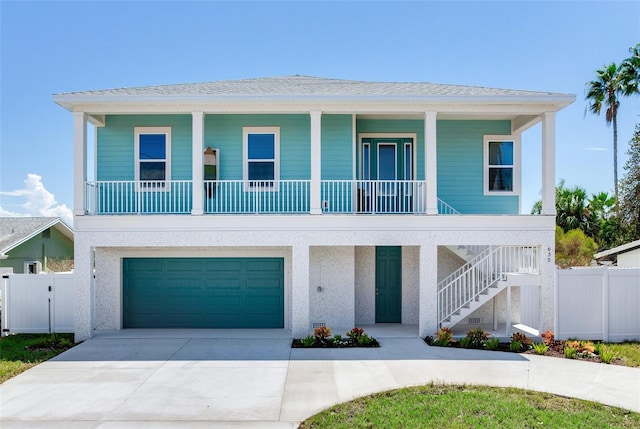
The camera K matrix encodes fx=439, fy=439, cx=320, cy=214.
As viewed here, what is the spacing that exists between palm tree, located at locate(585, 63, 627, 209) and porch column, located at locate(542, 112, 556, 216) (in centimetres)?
1731

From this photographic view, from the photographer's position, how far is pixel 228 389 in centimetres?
711

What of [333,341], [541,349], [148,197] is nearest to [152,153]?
[148,197]

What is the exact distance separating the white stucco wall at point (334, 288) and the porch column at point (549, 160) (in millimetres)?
4953

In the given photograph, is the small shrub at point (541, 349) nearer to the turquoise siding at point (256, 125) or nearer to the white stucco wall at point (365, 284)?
the white stucco wall at point (365, 284)

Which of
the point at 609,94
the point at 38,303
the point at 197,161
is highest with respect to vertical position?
the point at 609,94

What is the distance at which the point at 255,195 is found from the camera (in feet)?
38.3

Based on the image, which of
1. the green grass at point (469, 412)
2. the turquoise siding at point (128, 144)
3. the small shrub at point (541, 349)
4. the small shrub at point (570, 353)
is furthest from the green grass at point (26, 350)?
the small shrub at point (570, 353)

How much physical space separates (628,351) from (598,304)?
4.31 ft

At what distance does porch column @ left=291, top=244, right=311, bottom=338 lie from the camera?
10445 mm

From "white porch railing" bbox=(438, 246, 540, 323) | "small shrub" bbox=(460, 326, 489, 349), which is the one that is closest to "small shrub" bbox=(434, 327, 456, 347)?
"small shrub" bbox=(460, 326, 489, 349)

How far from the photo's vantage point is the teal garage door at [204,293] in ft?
38.6

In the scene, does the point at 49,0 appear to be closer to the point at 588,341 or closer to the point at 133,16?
the point at 133,16

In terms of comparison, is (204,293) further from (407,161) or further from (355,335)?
(407,161)

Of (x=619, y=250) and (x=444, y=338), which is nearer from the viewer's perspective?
(x=444, y=338)
